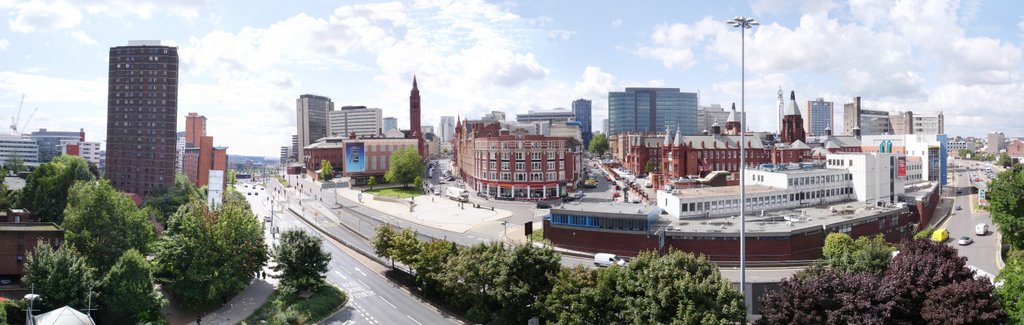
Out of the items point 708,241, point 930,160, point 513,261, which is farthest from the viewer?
point 930,160

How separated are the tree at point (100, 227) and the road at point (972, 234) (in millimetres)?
74777

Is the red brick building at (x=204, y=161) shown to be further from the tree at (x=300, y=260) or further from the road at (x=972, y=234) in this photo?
the road at (x=972, y=234)

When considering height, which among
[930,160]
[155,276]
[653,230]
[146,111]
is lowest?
[155,276]

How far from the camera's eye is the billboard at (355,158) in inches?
4921

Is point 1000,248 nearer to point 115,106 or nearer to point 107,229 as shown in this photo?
point 107,229

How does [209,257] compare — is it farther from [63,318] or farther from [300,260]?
[63,318]

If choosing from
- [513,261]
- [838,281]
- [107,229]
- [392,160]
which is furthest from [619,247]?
[392,160]

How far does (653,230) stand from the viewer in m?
54.5

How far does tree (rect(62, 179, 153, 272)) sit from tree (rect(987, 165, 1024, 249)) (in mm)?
76721

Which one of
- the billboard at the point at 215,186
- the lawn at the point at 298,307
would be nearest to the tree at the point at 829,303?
the lawn at the point at 298,307

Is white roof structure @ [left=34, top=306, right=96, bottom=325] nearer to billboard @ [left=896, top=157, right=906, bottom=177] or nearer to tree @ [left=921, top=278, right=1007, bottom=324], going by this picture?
tree @ [left=921, top=278, right=1007, bottom=324]

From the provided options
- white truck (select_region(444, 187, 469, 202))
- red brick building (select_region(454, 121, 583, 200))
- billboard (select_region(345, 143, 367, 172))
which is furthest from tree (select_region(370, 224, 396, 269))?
billboard (select_region(345, 143, 367, 172))

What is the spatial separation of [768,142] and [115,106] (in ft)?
377

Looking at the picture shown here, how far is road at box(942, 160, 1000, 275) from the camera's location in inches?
2291
